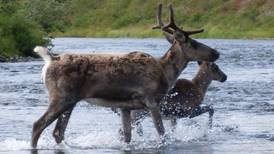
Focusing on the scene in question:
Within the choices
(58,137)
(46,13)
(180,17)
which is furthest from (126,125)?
(180,17)

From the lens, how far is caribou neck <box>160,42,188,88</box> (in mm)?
15391

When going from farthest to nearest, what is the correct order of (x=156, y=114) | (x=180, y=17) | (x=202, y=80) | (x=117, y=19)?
(x=117, y=19) < (x=180, y=17) < (x=202, y=80) < (x=156, y=114)

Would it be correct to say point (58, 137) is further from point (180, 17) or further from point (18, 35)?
point (180, 17)

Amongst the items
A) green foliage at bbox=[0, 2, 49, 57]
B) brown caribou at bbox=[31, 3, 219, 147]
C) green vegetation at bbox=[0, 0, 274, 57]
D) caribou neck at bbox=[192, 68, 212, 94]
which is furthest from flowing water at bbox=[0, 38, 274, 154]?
green vegetation at bbox=[0, 0, 274, 57]

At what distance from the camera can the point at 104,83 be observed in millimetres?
14711

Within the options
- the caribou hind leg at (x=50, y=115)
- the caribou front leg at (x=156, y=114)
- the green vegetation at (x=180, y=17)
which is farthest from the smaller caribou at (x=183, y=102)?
the green vegetation at (x=180, y=17)

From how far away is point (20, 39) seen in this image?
4938 cm

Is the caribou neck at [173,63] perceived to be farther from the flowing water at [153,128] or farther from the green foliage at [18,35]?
the green foliage at [18,35]

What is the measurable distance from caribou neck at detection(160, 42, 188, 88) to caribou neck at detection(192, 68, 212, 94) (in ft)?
9.32

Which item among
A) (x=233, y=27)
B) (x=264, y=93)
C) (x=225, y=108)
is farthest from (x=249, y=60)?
(x=233, y=27)

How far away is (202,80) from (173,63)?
338 centimetres

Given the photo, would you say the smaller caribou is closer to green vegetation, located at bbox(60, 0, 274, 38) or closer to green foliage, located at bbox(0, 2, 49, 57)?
green foliage, located at bbox(0, 2, 49, 57)

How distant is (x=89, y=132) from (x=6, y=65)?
24748 mm

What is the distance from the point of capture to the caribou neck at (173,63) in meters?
15.4
